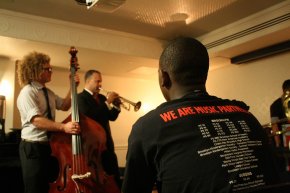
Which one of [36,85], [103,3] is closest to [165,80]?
[36,85]

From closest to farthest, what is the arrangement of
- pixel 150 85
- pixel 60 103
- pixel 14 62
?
pixel 60 103, pixel 14 62, pixel 150 85

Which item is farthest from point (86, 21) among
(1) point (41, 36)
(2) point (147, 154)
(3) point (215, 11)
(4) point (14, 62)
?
(2) point (147, 154)

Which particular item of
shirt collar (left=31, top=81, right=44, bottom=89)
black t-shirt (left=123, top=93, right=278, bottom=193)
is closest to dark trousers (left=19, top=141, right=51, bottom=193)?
shirt collar (left=31, top=81, right=44, bottom=89)

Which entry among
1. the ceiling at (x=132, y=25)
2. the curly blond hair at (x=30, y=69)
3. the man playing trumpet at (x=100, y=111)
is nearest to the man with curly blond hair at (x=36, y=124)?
the curly blond hair at (x=30, y=69)

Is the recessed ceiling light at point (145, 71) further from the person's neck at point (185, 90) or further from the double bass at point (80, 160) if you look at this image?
the person's neck at point (185, 90)

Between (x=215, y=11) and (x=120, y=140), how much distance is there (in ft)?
9.25

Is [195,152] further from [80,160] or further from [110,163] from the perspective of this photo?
[110,163]

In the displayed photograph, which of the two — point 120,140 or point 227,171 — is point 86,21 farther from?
point 227,171

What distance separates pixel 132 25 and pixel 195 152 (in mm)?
3412

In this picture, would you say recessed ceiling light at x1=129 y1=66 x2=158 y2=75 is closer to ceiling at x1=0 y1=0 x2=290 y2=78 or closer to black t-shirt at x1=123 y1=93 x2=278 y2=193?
ceiling at x1=0 y1=0 x2=290 y2=78

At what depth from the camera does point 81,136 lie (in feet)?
6.81

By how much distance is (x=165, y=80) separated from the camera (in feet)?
3.32

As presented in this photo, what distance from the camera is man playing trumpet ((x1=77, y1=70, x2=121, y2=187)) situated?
261cm

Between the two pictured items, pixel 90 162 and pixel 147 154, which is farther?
pixel 90 162
